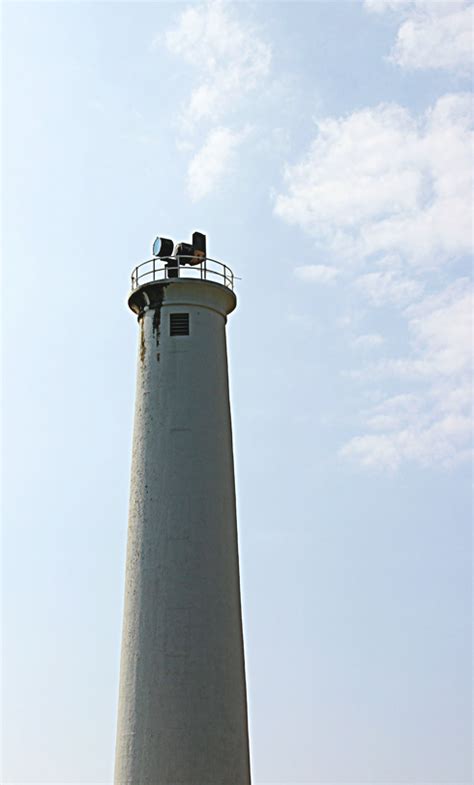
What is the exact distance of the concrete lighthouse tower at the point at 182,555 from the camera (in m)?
19.5

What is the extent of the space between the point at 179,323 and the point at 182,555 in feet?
20.2

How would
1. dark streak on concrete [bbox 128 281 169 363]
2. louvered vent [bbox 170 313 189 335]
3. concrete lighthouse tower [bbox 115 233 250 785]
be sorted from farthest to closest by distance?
dark streak on concrete [bbox 128 281 169 363] < louvered vent [bbox 170 313 189 335] < concrete lighthouse tower [bbox 115 233 250 785]

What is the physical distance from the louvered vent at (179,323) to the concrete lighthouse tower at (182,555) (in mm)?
27

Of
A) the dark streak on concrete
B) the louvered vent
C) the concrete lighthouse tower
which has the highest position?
the dark streak on concrete

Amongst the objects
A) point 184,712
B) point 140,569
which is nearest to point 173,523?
point 140,569

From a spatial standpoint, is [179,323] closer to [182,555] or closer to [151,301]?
[151,301]

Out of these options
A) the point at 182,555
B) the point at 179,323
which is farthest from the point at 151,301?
the point at 182,555

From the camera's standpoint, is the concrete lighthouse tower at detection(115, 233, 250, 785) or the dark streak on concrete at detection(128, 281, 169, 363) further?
the dark streak on concrete at detection(128, 281, 169, 363)

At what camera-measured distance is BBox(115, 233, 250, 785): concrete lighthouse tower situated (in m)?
19.5

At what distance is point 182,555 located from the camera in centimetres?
2077

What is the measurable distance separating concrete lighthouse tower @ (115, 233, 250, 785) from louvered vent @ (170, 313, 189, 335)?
27mm

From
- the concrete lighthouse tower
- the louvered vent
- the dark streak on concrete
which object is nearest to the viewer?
the concrete lighthouse tower

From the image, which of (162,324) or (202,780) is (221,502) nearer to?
(162,324)

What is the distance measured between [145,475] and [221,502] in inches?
80.0
